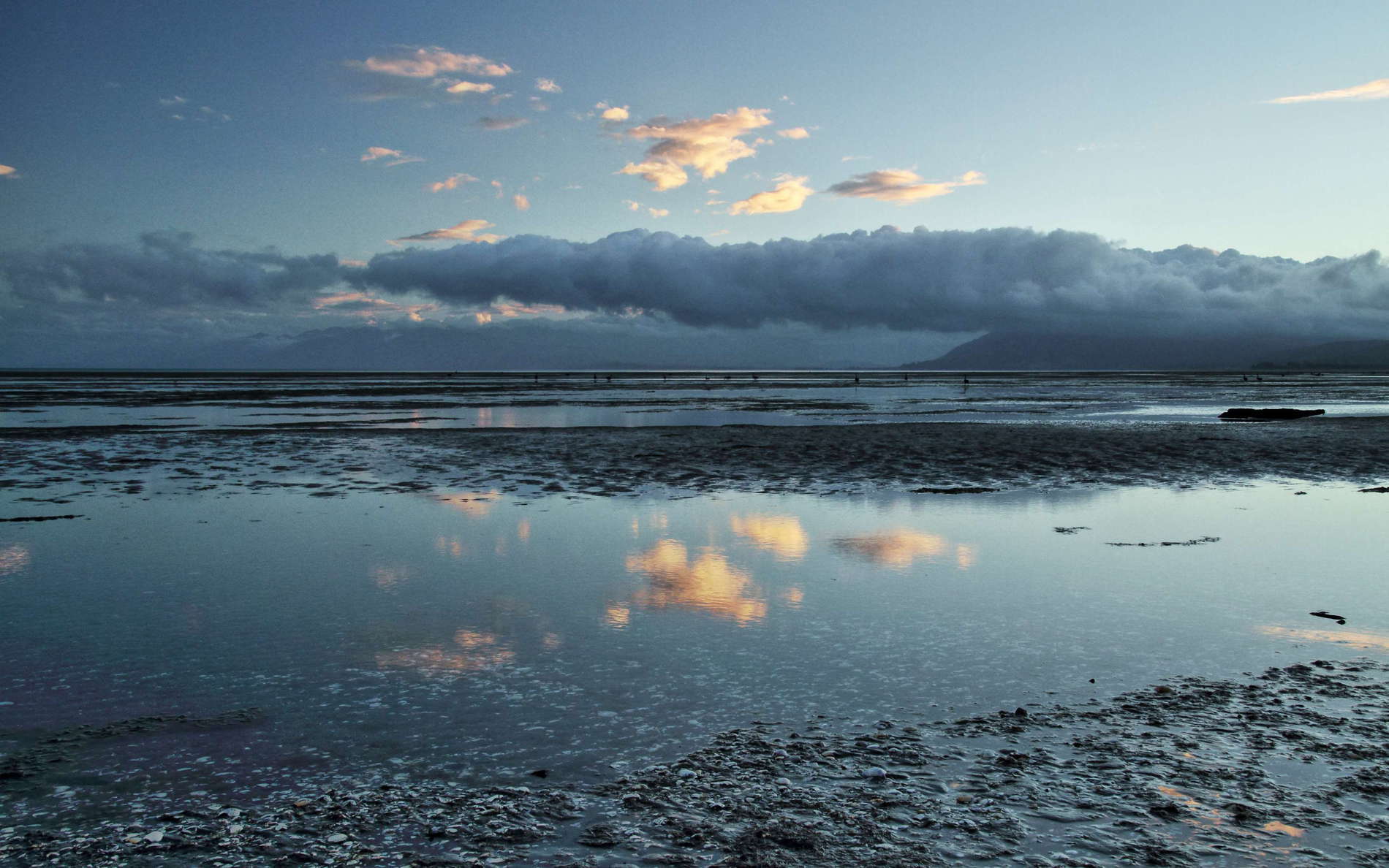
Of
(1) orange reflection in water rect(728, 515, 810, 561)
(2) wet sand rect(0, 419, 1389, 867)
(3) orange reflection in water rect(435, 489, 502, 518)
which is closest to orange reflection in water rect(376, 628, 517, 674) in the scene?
(2) wet sand rect(0, 419, 1389, 867)

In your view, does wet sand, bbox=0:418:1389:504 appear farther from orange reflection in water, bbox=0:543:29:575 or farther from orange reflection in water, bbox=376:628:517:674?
orange reflection in water, bbox=376:628:517:674

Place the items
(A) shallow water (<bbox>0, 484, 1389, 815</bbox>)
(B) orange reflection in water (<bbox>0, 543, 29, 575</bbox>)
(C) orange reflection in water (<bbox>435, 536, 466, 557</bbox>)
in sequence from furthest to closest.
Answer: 1. (C) orange reflection in water (<bbox>435, 536, 466, 557</bbox>)
2. (B) orange reflection in water (<bbox>0, 543, 29, 575</bbox>)
3. (A) shallow water (<bbox>0, 484, 1389, 815</bbox>)

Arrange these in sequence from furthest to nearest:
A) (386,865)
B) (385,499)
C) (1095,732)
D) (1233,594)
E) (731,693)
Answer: (385,499)
(1233,594)
(731,693)
(1095,732)
(386,865)

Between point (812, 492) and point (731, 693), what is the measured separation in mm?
12238

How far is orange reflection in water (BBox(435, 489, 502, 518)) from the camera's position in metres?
16.7

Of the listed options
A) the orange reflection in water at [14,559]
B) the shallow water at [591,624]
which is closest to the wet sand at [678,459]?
the shallow water at [591,624]

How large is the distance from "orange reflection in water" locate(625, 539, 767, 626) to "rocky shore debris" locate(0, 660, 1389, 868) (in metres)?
3.26

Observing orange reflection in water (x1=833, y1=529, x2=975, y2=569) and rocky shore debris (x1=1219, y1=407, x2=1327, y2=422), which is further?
rocky shore debris (x1=1219, y1=407, x2=1327, y2=422)

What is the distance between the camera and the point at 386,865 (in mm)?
4680

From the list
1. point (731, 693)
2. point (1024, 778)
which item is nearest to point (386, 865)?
point (731, 693)

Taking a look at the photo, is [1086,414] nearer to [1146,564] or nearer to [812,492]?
[812,492]

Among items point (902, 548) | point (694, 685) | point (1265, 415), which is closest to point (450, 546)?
point (902, 548)

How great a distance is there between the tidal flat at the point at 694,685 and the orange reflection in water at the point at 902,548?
10cm

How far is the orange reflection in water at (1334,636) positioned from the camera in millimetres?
8383
